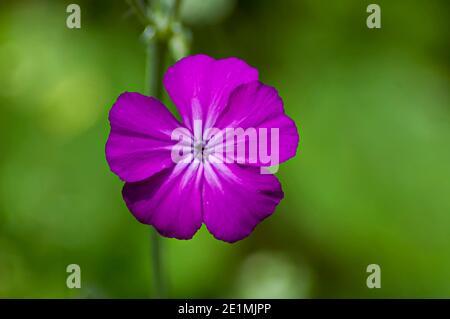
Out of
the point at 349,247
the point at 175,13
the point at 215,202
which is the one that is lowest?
the point at 349,247

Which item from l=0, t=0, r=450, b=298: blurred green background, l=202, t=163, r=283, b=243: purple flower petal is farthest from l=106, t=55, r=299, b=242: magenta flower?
l=0, t=0, r=450, b=298: blurred green background

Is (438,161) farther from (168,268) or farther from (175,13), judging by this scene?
(175,13)

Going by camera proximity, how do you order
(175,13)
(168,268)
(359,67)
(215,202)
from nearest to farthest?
1. (215,202)
2. (175,13)
3. (168,268)
4. (359,67)

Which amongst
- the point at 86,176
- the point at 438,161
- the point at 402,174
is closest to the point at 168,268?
the point at 86,176

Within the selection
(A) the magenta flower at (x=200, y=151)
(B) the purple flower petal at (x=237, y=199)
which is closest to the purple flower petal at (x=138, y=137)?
(A) the magenta flower at (x=200, y=151)

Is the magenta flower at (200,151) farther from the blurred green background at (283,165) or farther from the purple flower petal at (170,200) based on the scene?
the blurred green background at (283,165)

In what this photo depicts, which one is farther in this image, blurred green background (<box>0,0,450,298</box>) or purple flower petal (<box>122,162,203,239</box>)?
blurred green background (<box>0,0,450,298</box>)

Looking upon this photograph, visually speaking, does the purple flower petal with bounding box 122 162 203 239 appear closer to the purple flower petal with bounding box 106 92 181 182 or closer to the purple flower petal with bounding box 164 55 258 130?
the purple flower petal with bounding box 106 92 181 182
